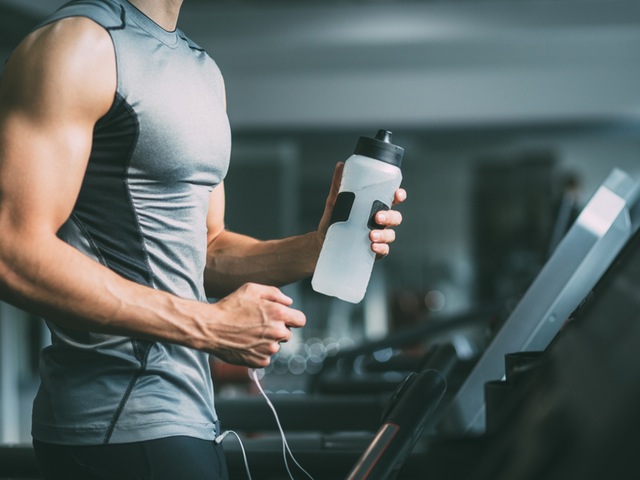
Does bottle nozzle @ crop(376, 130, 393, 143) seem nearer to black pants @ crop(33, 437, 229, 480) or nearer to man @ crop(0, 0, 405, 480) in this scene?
man @ crop(0, 0, 405, 480)

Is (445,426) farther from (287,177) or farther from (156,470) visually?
(287,177)

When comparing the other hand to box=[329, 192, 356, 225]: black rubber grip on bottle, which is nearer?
the other hand

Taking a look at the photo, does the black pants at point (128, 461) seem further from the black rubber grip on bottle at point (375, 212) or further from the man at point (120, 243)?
the black rubber grip on bottle at point (375, 212)

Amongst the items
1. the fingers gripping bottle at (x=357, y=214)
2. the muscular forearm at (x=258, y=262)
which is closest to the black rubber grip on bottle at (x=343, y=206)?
the fingers gripping bottle at (x=357, y=214)

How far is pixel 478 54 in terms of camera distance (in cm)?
671

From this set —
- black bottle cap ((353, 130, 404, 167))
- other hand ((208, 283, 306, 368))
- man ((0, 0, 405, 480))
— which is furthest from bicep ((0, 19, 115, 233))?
black bottle cap ((353, 130, 404, 167))

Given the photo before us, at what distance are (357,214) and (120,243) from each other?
1.08 ft

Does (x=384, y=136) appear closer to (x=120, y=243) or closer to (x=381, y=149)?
(x=381, y=149)

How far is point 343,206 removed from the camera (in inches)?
45.3

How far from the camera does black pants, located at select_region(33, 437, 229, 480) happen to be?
98cm

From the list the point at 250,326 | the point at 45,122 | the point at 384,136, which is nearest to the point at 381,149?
the point at 384,136

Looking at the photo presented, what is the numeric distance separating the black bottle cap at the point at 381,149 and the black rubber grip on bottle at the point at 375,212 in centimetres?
6

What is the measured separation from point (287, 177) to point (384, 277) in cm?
240

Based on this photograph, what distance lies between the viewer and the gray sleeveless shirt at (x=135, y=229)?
982 millimetres
